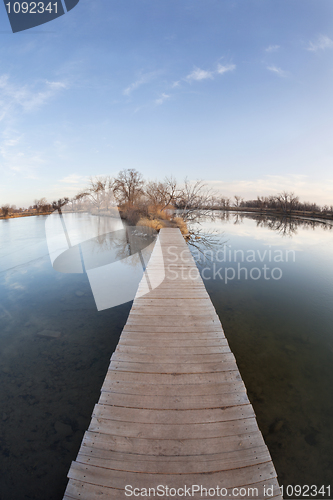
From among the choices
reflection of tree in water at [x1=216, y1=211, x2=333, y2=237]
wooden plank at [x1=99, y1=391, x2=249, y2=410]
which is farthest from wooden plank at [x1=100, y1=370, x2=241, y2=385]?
reflection of tree in water at [x1=216, y1=211, x2=333, y2=237]

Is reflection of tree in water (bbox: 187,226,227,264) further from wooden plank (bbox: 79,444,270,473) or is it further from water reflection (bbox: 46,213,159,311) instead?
wooden plank (bbox: 79,444,270,473)

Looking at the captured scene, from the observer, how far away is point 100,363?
12.1 feet

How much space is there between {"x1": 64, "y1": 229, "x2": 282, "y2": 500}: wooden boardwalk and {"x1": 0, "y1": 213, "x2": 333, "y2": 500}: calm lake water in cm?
102

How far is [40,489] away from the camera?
2.08m

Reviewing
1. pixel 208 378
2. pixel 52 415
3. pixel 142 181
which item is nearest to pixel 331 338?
pixel 208 378

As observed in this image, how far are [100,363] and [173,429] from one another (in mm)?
2300

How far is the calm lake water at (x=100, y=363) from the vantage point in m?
2.32

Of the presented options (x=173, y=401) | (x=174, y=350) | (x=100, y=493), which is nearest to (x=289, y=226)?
(x=174, y=350)

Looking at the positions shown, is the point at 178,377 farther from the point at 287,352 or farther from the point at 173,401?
the point at 287,352

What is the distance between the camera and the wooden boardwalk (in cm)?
145

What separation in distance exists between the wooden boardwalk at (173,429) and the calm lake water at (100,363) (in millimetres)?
1017

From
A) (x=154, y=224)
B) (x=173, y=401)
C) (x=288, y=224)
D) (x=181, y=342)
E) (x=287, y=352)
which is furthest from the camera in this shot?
(x=288, y=224)

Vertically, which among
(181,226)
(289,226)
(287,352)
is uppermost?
(181,226)

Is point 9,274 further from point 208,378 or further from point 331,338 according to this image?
point 331,338
